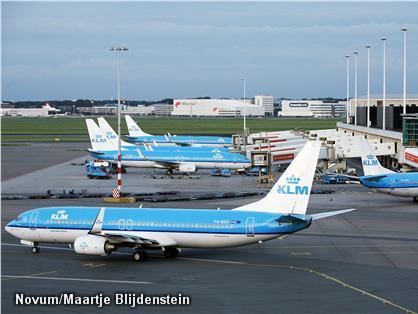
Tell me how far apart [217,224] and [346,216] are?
86.2ft

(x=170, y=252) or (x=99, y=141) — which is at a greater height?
(x=99, y=141)

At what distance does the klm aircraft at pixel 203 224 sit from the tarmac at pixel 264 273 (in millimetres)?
1334

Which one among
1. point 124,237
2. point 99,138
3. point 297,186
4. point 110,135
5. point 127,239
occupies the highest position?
point 297,186

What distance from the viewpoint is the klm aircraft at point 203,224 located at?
164ft

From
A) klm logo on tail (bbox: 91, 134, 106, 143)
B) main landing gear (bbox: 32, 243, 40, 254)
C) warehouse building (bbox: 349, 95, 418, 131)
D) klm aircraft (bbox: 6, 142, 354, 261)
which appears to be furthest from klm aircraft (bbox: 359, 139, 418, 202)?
klm logo on tail (bbox: 91, 134, 106, 143)

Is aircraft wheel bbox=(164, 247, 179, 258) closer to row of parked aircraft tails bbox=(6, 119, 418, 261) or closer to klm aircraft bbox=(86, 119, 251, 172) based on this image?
row of parked aircraft tails bbox=(6, 119, 418, 261)

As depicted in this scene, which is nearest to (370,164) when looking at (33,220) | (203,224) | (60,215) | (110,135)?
(203,224)

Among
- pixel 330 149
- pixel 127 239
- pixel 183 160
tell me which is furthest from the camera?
pixel 183 160

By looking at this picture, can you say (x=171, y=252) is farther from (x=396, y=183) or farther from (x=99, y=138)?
(x=99, y=138)

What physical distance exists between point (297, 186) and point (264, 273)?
6.16 metres

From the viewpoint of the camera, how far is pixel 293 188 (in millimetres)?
50875

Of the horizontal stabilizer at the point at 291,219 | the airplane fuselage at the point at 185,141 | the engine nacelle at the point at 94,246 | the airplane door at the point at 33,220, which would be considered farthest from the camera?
the airplane fuselage at the point at 185,141

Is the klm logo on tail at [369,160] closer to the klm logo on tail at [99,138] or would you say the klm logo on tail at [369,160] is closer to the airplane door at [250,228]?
the airplane door at [250,228]

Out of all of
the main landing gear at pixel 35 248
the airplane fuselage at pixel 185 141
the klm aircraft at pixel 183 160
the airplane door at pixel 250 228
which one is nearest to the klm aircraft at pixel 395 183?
the airplane door at pixel 250 228
